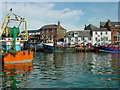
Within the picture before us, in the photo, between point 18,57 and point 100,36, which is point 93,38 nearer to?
point 100,36

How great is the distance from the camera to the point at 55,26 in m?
86.7

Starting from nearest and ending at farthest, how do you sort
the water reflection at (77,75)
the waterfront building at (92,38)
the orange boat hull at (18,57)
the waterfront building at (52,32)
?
the water reflection at (77,75) < the orange boat hull at (18,57) < the waterfront building at (92,38) < the waterfront building at (52,32)

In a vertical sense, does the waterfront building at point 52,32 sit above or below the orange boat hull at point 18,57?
above

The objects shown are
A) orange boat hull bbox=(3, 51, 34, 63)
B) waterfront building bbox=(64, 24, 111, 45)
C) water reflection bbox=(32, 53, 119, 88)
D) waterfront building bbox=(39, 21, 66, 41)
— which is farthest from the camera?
waterfront building bbox=(39, 21, 66, 41)

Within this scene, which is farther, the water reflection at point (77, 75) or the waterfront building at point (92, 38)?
the waterfront building at point (92, 38)

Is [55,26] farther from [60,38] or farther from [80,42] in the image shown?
[80,42]

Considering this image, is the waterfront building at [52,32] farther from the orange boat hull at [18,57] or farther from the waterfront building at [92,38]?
the orange boat hull at [18,57]

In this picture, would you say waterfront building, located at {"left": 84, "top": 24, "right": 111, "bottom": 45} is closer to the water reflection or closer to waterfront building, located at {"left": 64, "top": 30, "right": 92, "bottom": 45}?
waterfront building, located at {"left": 64, "top": 30, "right": 92, "bottom": 45}

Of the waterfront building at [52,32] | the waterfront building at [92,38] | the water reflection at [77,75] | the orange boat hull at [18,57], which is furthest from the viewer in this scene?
the waterfront building at [52,32]

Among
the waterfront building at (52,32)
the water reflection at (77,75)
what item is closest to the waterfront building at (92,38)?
the waterfront building at (52,32)

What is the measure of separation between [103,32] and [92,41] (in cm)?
655

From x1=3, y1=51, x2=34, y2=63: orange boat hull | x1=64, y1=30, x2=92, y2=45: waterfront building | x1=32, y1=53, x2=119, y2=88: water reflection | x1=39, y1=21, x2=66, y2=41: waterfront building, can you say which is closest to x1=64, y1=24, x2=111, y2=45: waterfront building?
x1=64, y1=30, x2=92, y2=45: waterfront building

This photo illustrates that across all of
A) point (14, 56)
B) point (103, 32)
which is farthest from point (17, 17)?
point (103, 32)

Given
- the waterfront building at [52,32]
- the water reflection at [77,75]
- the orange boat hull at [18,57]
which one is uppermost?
the waterfront building at [52,32]
